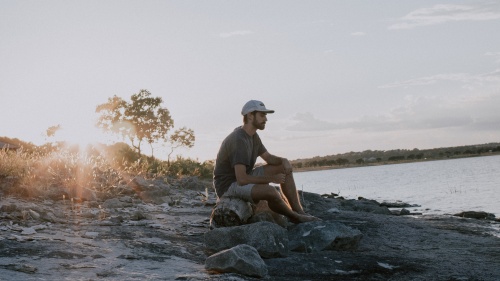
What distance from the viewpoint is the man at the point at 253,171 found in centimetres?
739

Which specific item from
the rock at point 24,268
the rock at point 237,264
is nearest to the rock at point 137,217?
the rock at point 237,264

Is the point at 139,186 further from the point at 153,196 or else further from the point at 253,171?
the point at 253,171

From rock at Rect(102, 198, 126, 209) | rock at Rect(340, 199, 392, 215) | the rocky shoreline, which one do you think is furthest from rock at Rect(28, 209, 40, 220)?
rock at Rect(340, 199, 392, 215)

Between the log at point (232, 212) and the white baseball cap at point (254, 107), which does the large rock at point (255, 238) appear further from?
the white baseball cap at point (254, 107)

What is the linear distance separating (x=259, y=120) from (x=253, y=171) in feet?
2.94

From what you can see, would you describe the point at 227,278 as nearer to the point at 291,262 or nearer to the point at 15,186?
the point at 291,262

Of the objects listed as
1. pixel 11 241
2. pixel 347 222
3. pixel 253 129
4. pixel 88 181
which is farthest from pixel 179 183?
pixel 11 241

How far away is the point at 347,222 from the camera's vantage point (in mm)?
9711

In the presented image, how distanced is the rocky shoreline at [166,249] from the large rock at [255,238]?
113 mm

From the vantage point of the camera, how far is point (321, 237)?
6973mm

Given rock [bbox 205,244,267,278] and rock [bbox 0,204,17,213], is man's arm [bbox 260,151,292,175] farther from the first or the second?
rock [bbox 0,204,17,213]

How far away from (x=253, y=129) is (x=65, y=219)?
130 inches

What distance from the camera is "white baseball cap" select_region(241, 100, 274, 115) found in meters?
7.48

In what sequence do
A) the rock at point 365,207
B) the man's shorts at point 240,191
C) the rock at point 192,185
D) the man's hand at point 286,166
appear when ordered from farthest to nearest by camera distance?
the rock at point 192,185 → the rock at point 365,207 → the man's hand at point 286,166 → the man's shorts at point 240,191
